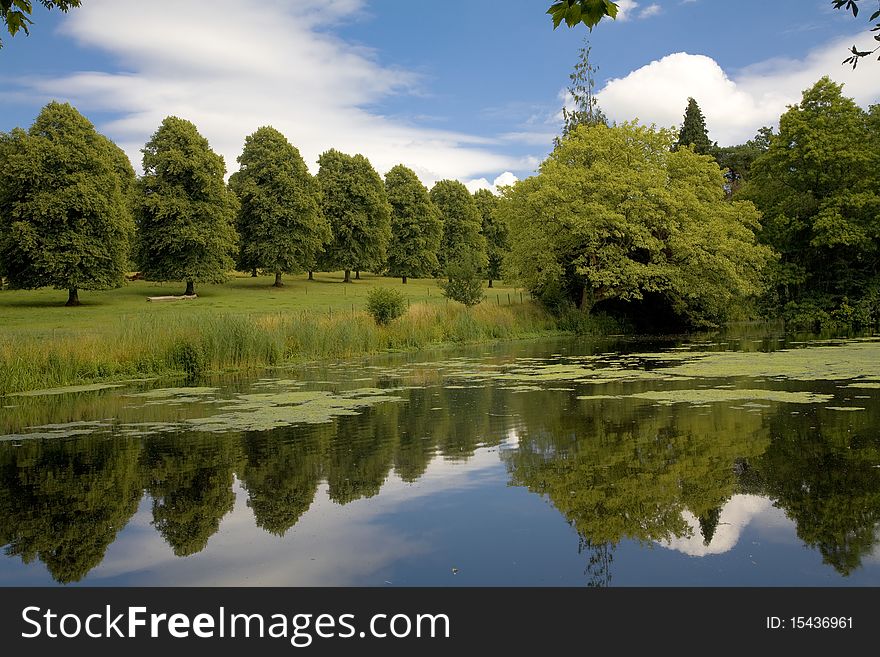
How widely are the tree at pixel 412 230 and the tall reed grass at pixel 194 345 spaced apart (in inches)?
1697

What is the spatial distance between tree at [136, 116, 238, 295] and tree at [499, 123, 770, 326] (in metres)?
22.7

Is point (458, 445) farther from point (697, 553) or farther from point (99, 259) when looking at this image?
point (99, 259)

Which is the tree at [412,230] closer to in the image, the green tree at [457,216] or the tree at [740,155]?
the green tree at [457,216]

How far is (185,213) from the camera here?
47.1 meters

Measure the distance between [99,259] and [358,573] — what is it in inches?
1666

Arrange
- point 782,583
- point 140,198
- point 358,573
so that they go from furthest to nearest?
point 140,198, point 358,573, point 782,583

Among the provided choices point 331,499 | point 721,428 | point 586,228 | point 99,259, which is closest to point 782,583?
point 331,499

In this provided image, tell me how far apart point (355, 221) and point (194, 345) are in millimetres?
43997

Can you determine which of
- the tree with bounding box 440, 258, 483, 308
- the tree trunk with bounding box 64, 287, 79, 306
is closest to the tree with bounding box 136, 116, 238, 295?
the tree trunk with bounding box 64, 287, 79, 306

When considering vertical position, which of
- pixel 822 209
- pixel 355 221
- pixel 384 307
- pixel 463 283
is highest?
pixel 355 221

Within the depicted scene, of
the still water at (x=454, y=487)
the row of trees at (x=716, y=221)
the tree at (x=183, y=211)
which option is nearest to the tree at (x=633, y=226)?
the row of trees at (x=716, y=221)

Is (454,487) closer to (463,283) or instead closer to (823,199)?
(463,283)

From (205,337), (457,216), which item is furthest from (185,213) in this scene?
(457,216)
